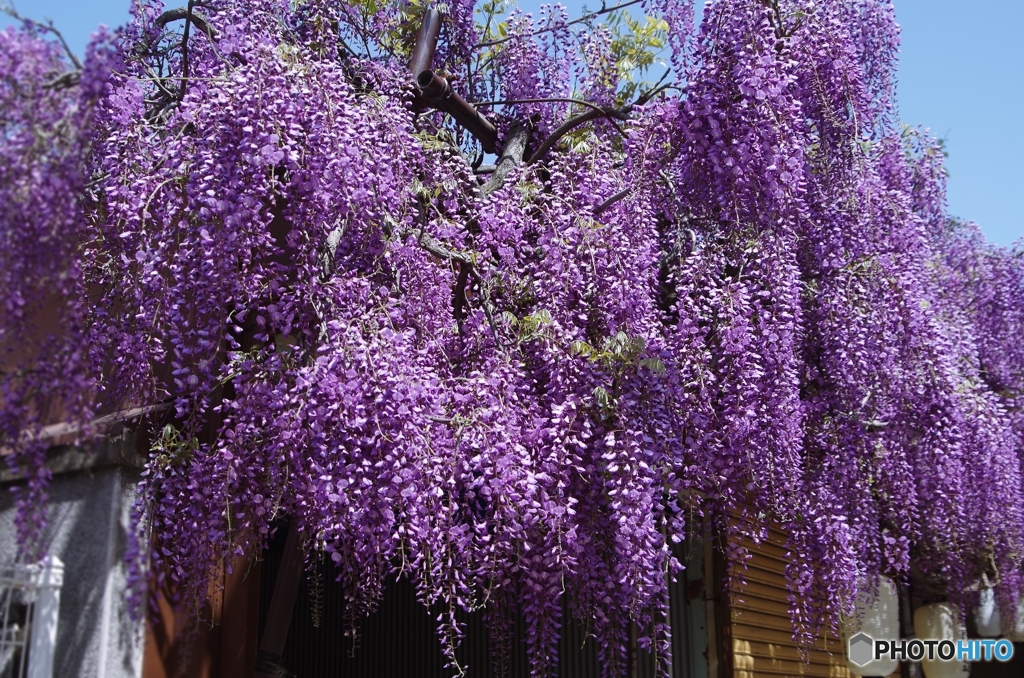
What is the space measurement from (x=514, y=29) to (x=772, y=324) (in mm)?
2644

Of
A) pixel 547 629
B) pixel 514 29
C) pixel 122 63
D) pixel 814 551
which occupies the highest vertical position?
pixel 514 29

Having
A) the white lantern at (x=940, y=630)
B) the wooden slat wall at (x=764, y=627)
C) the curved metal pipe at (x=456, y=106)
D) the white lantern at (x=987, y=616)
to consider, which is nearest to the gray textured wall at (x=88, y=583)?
the curved metal pipe at (x=456, y=106)

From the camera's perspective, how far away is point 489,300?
542 cm

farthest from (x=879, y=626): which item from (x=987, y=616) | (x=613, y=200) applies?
(x=613, y=200)

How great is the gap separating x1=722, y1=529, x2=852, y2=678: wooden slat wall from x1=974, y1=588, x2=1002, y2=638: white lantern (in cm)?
220

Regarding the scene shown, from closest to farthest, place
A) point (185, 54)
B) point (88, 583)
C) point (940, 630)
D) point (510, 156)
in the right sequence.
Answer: point (88, 583) < point (185, 54) < point (510, 156) < point (940, 630)

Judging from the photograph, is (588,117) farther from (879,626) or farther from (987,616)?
(987,616)

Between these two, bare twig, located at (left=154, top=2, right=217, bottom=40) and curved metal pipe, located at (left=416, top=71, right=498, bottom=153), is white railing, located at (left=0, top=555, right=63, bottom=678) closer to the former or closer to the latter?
bare twig, located at (left=154, top=2, right=217, bottom=40)

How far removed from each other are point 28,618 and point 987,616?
9420 millimetres

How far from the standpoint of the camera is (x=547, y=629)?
521cm

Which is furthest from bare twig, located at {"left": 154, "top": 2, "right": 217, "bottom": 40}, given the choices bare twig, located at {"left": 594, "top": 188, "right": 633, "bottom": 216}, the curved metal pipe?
bare twig, located at {"left": 594, "top": 188, "right": 633, "bottom": 216}

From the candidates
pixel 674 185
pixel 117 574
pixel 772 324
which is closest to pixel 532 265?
pixel 674 185

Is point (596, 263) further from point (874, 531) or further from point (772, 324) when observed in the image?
point (874, 531)

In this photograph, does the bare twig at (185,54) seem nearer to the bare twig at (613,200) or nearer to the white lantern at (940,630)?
the bare twig at (613,200)
